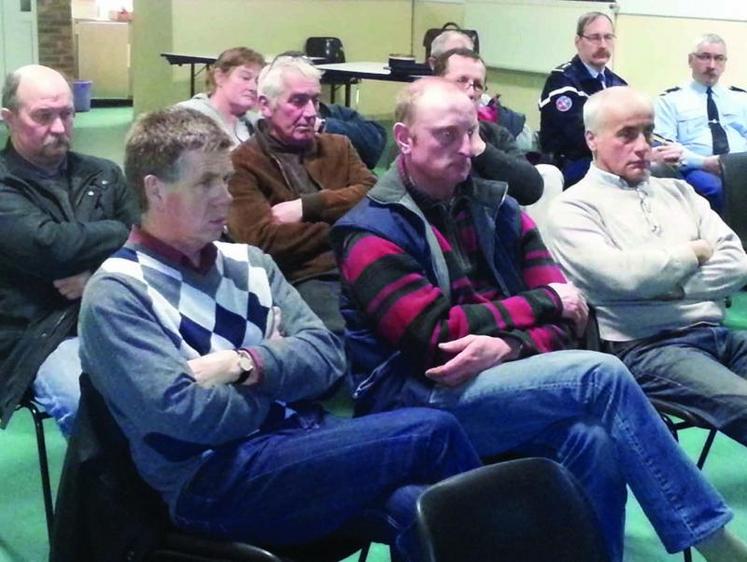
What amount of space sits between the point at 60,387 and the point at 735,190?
8.91ft

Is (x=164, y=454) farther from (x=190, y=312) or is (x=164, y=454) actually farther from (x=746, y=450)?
(x=746, y=450)

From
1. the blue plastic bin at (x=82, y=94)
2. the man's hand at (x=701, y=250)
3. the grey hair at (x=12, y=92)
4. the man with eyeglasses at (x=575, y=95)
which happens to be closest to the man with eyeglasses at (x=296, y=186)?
the grey hair at (x=12, y=92)

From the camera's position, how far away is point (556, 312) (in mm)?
2244

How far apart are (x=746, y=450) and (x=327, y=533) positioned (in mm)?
1930

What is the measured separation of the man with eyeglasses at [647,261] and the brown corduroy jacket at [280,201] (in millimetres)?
742

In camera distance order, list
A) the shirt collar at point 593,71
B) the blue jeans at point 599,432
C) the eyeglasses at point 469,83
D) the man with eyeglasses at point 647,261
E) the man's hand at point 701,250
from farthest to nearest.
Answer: the shirt collar at point 593,71 < the eyeglasses at point 469,83 < the man's hand at point 701,250 < the man with eyeglasses at point 647,261 < the blue jeans at point 599,432

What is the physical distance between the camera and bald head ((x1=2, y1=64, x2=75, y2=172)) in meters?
2.64

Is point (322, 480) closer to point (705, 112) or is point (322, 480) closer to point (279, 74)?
point (279, 74)

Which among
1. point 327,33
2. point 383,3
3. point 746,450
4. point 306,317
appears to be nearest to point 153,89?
point 327,33

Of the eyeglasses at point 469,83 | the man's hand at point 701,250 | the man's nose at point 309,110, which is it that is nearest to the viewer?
the man's hand at point 701,250

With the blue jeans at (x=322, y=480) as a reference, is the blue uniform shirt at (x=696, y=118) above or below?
above

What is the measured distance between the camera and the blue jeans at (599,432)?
1972 mm

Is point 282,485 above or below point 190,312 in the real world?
below

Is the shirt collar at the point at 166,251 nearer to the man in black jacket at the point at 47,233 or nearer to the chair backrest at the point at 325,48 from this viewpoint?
the man in black jacket at the point at 47,233
